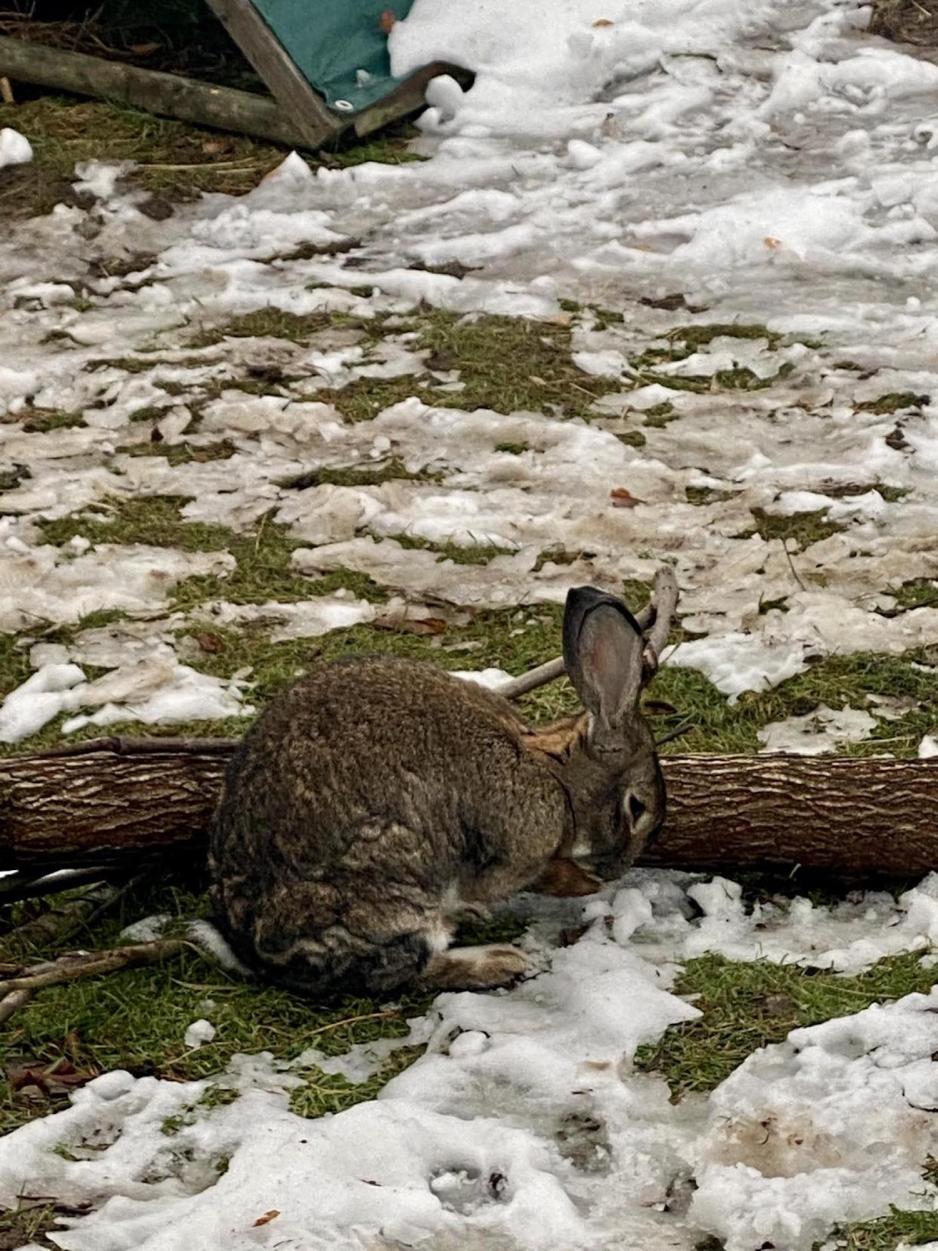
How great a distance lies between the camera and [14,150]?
10.3 meters

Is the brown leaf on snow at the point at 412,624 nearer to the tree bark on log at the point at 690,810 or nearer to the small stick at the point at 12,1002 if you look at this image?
the tree bark on log at the point at 690,810

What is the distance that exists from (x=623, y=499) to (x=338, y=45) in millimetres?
4274

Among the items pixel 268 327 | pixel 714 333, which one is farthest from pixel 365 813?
pixel 268 327

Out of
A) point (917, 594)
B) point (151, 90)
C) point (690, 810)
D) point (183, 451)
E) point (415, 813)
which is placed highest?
point (151, 90)

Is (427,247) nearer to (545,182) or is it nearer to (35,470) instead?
(545,182)

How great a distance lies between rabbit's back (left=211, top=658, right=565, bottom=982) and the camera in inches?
176

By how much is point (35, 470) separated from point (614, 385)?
232 cm

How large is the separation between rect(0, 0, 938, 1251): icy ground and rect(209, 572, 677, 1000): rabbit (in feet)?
0.66

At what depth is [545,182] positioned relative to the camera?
1003 cm

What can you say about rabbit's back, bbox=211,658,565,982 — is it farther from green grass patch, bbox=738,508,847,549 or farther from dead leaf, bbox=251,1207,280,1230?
green grass patch, bbox=738,508,847,549

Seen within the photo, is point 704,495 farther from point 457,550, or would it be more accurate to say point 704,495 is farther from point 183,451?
point 183,451

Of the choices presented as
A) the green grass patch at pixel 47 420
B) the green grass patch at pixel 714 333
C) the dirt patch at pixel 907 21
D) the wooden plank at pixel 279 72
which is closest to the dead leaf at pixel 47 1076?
the green grass patch at pixel 47 420

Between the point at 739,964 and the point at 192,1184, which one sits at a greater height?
the point at 192,1184

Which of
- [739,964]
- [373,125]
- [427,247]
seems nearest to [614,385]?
[427,247]
